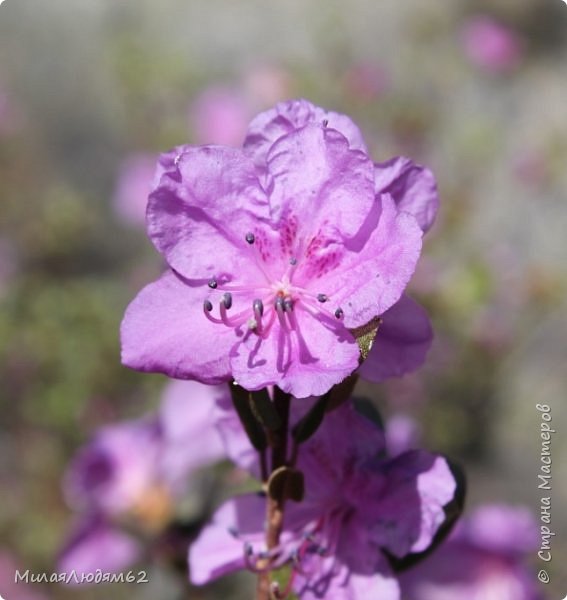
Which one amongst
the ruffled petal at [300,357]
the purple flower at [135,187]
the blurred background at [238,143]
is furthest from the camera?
the purple flower at [135,187]

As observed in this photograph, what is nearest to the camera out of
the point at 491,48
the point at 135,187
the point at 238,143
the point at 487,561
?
the point at 487,561

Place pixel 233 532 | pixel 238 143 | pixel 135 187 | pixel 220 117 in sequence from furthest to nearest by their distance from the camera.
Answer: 1. pixel 135 187
2. pixel 220 117
3. pixel 238 143
4. pixel 233 532

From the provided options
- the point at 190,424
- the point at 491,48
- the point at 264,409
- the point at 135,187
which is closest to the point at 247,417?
the point at 264,409

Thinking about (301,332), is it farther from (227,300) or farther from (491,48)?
(491,48)

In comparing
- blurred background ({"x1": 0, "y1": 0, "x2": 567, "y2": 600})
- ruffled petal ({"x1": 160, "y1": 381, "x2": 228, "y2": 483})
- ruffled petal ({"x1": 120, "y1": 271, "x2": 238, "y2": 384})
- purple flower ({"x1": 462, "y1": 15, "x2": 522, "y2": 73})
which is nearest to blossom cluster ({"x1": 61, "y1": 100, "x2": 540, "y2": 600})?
ruffled petal ({"x1": 120, "y1": 271, "x2": 238, "y2": 384})

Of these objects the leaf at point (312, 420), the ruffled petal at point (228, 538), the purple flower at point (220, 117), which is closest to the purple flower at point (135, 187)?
the purple flower at point (220, 117)

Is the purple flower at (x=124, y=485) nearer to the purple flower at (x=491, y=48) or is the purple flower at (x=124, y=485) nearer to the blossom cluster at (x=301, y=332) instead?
the blossom cluster at (x=301, y=332)
